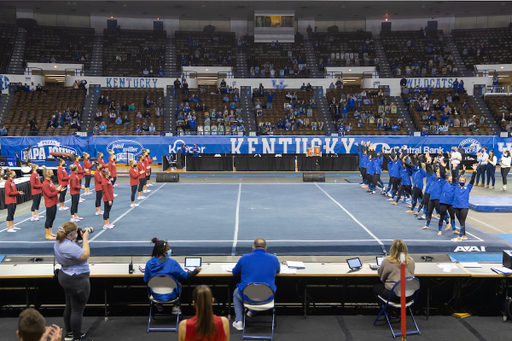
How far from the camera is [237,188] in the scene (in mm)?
19344

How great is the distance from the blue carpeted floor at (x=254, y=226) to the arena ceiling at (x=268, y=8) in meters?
27.4

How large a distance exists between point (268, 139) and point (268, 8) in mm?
20284

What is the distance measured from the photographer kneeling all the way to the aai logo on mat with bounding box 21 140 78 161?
2168 cm

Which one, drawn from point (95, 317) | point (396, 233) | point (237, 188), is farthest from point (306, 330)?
point (237, 188)

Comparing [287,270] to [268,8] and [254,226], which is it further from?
[268,8]

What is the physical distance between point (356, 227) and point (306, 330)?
20.1ft

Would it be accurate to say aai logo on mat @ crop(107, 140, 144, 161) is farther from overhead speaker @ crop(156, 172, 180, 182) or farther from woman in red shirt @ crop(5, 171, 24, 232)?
woman in red shirt @ crop(5, 171, 24, 232)

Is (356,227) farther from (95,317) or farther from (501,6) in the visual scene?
(501,6)

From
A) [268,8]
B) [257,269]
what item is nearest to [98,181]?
[257,269]

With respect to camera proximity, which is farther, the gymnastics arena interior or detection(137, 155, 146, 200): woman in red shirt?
detection(137, 155, 146, 200): woman in red shirt

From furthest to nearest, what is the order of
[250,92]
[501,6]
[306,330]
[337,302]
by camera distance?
[501,6] → [250,92] → [337,302] → [306,330]

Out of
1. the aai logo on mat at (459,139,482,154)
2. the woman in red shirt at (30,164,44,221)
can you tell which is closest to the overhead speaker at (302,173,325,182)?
the aai logo on mat at (459,139,482,154)

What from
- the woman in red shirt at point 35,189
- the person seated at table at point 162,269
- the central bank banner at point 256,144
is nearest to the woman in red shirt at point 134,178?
the woman in red shirt at point 35,189

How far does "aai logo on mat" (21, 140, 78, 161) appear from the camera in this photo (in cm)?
Answer: 2512
